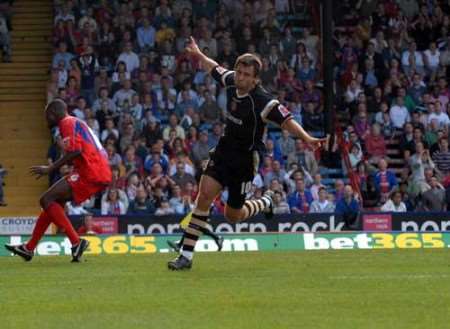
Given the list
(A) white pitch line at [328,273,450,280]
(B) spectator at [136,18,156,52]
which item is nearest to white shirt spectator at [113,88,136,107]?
A: (B) spectator at [136,18,156,52]

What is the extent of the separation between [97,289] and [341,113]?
1697cm

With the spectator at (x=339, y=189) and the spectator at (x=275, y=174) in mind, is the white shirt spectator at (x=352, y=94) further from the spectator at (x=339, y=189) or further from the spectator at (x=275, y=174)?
the spectator at (x=275, y=174)

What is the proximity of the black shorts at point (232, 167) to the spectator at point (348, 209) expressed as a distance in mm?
9808

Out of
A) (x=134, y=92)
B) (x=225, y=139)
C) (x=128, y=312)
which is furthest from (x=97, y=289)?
(x=134, y=92)

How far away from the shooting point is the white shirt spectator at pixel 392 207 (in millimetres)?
24822

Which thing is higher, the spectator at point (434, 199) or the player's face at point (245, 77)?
the player's face at point (245, 77)

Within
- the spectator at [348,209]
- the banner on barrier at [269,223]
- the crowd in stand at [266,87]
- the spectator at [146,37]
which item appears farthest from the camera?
the spectator at [146,37]

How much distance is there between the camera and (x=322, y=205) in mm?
24578

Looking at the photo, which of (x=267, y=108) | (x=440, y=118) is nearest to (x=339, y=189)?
(x=440, y=118)

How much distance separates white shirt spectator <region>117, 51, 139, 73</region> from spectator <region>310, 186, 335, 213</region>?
18.6ft

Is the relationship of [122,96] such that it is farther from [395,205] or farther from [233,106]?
[233,106]

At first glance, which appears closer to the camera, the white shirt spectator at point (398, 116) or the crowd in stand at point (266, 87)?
the crowd in stand at point (266, 87)

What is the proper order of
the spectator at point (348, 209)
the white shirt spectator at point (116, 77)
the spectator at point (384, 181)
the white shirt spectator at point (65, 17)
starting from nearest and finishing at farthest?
the spectator at point (348, 209) → the spectator at point (384, 181) → the white shirt spectator at point (116, 77) → the white shirt spectator at point (65, 17)

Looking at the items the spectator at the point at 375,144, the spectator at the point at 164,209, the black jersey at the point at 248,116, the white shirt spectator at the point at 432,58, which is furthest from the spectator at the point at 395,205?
the black jersey at the point at 248,116
